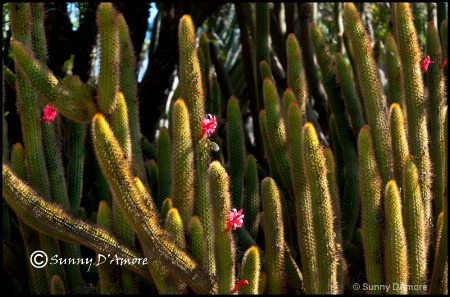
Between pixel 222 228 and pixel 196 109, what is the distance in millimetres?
507

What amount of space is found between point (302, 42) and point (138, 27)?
1156 mm

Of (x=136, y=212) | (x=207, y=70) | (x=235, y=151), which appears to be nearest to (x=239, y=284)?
(x=136, y=212)

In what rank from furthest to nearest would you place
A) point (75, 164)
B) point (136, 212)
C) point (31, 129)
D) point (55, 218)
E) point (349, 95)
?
point (349, 95) → point (75, 164) → point (31, 129) → point (55, 218) → point (136, 212)

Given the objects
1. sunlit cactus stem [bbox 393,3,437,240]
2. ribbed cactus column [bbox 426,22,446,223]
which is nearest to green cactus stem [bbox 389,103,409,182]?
sunlit cactus stem [bbox 393,3,437,240]

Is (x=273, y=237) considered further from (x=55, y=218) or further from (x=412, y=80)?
(x=412, y=80)

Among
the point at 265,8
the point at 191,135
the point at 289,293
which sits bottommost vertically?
the point at 289,293

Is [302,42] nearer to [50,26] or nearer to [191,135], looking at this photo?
[50,26]

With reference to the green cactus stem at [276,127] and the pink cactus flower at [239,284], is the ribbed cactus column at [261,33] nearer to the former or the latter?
the green cactus stem at [276,127]

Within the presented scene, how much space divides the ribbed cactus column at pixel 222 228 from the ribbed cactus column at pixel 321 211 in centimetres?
32

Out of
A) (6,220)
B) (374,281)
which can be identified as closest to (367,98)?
(374,281)

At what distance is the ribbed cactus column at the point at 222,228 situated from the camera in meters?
2.74

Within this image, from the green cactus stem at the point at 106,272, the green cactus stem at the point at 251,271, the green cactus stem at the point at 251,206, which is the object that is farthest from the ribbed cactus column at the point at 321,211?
the green cactus stem at the point at 251,206

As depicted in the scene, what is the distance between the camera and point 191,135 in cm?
297

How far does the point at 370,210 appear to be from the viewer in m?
2.95
